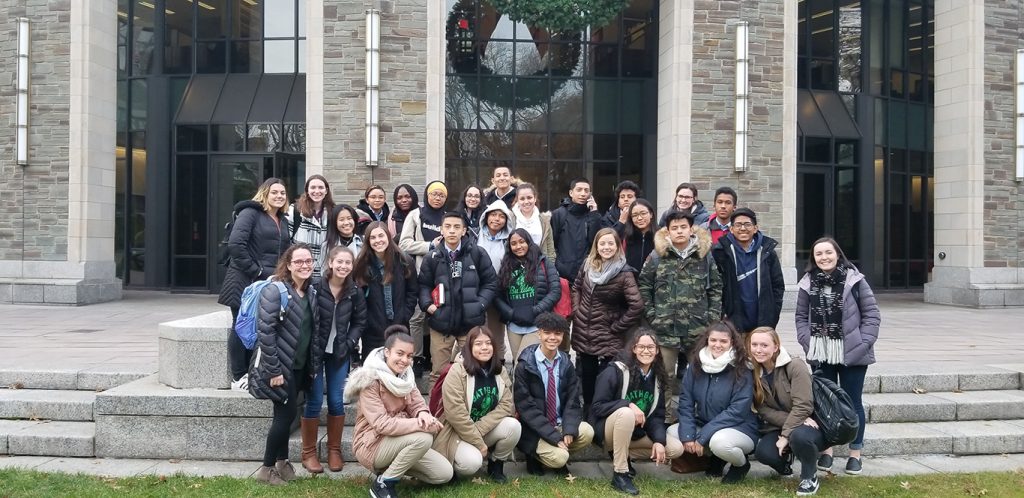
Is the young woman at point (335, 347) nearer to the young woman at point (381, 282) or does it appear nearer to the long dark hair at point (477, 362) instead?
the young woman at point (381, 282)

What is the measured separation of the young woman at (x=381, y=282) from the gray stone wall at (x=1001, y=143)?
14636 mm

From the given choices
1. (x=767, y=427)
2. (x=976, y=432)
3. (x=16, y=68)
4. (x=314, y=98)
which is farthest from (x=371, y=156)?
(x=976, y=432)

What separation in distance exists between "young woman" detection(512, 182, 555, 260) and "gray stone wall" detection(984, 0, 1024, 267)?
Result: 1311cm

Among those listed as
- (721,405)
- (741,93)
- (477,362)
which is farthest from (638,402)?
(741,93)

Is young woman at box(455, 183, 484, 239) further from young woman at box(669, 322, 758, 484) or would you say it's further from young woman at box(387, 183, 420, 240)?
young woman at box(669, 322, 758, 484)

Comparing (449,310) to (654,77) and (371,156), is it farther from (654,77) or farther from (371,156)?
(654,77)

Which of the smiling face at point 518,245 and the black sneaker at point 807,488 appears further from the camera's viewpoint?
the smiling face at point 518,245

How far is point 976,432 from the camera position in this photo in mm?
6895

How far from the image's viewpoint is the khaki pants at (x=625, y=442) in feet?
18.7

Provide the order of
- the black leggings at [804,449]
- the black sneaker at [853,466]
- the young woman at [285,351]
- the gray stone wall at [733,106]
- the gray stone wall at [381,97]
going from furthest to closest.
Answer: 1. the gray stone wall at [733,106]
2. the gray stone wall at [381,97]
3. the black sneaker at [853,466]
4. the black leggings at [804,449]
5. the young woman at [285,351]

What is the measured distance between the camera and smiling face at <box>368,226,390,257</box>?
6.38 m

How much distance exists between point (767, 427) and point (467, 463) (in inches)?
95.3

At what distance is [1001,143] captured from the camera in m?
16.0

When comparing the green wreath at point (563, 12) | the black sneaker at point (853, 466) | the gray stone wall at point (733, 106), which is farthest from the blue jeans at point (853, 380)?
the green wreath at point (563, 12)
